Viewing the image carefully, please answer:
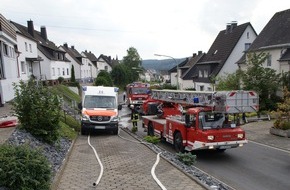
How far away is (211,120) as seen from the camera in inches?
479

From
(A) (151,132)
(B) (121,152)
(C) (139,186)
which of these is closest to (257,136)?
(A) (151,132)

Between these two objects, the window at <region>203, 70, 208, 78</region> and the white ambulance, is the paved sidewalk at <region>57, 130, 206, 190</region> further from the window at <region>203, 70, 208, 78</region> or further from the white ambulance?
the window at <region>203, 70, 208, 78</region>

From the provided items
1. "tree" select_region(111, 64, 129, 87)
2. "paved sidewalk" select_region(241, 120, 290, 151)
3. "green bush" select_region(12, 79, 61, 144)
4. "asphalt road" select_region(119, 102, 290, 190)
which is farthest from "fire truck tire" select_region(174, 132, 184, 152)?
"tree" select_region(111, 64, 129, 87)

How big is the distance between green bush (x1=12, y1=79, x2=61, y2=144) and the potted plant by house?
12316 mm

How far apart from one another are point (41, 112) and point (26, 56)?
96.1 ft

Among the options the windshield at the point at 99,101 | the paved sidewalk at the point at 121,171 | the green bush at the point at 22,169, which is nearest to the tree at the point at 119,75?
the windshield at the point at 99,101

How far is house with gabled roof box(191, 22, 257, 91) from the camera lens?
1560 inches

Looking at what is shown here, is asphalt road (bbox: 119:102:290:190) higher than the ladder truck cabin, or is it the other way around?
the ladder truck cabin

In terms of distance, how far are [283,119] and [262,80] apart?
870 cm

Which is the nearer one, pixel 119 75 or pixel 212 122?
pixel 212 122

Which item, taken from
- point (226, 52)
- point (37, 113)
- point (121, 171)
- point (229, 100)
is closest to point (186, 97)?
point (229, 100)

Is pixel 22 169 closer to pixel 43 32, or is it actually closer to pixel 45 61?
pixel 45 61

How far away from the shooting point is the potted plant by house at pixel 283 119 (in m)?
16.6

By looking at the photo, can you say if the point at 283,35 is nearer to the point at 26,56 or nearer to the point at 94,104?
the point at 94,104
